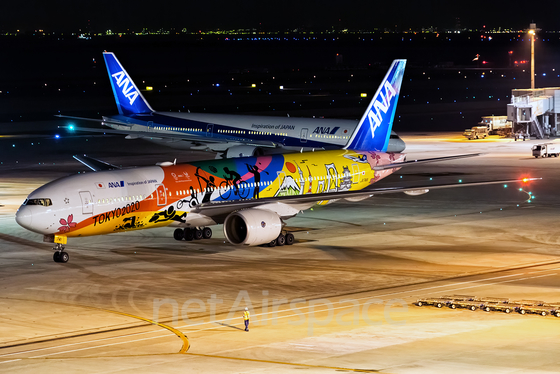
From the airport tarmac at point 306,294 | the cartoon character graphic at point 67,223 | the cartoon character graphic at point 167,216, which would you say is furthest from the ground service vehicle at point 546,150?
the cartoon character graphic at point 67,223

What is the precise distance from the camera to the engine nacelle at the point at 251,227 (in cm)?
3278

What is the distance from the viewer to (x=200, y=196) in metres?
34.8

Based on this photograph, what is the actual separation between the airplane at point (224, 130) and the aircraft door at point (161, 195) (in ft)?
89.2

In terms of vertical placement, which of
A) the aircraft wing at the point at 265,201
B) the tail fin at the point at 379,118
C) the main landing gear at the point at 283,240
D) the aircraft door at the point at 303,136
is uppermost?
the aircraft door at the point at 303,136

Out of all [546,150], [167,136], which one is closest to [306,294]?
[167,136]

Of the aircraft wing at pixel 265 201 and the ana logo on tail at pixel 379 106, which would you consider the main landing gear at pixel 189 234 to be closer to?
the aircraft wing at pixel 265 201

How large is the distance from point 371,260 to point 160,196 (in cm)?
884

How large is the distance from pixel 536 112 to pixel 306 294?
214 ft

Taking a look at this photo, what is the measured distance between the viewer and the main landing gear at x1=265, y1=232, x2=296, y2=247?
35.3 meters

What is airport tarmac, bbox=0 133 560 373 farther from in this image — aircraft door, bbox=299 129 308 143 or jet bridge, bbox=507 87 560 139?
jet bridge, bbox=507 87 560 139

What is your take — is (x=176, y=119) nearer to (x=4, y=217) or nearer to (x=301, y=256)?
(x=4, y=217)

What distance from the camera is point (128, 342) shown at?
21422 mm

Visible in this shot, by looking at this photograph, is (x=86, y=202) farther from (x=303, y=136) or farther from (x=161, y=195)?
(x=303, y=136)

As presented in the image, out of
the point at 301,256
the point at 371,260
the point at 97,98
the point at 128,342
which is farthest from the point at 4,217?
the point at 97,98
